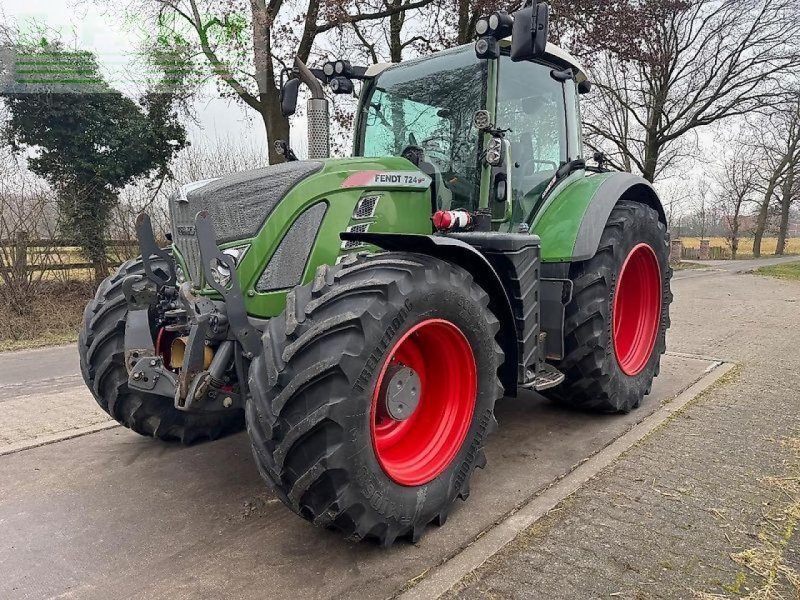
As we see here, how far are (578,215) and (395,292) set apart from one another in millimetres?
1969

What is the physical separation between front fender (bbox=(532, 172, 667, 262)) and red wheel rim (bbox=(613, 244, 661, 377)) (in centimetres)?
69

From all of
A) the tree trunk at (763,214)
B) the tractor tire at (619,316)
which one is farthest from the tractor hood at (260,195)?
the tree trunk at (763,214)

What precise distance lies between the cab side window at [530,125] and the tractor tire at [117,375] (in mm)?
2294

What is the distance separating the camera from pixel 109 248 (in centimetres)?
1059

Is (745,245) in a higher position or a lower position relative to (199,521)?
higher

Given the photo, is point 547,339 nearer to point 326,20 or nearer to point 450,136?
point 450,136

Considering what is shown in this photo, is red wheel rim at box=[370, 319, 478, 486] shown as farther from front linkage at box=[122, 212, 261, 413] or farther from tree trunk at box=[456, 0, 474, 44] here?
tree trunk at box=[456, 0, 474, 44]

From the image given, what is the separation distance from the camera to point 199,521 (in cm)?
289

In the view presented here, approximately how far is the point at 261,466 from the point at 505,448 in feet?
5.99

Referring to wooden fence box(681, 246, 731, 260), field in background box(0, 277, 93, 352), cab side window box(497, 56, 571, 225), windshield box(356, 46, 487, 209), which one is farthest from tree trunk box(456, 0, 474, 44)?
wooden fence box(681, 246, 731, 260)

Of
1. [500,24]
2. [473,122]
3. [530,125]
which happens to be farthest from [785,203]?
[500,24]

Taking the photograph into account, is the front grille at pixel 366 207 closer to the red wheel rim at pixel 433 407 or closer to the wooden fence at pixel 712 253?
the red wheel rim at pixel 433 407

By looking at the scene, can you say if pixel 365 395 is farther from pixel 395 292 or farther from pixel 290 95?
pixel 290 95

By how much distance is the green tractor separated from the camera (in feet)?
7.68
